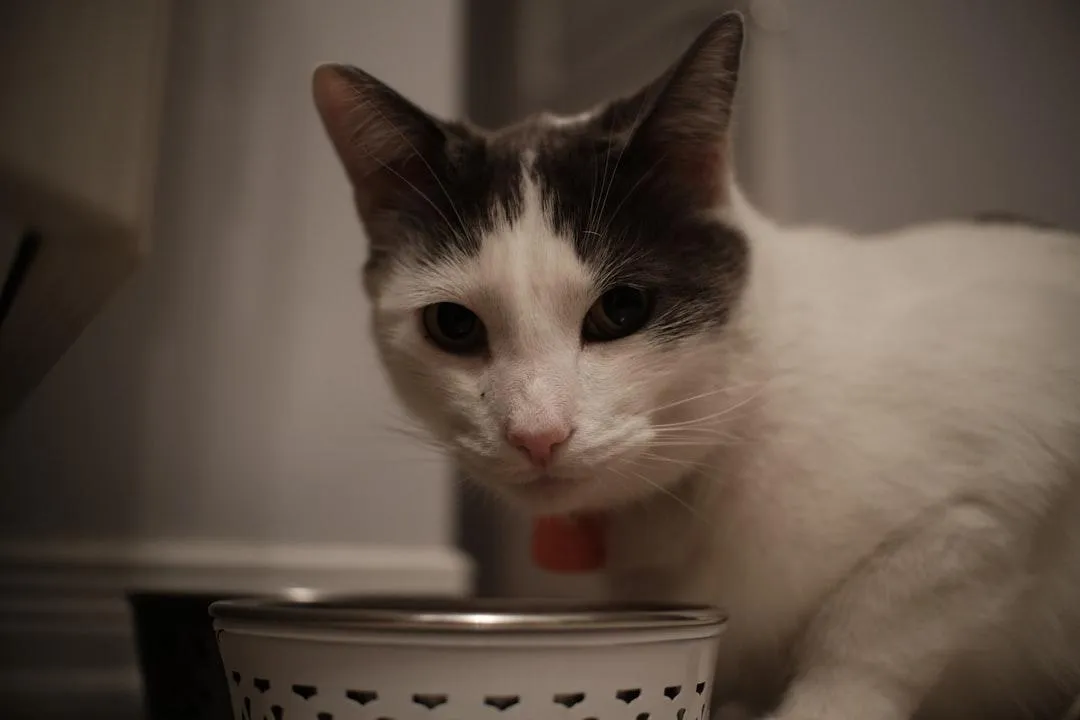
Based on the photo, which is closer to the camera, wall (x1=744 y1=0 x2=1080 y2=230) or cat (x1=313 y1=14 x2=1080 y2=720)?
cat (x1=313 y1=14 x2=1080 y2=720)

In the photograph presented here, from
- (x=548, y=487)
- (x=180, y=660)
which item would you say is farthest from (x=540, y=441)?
(x=180, y=660)

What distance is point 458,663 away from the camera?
24.2 inches

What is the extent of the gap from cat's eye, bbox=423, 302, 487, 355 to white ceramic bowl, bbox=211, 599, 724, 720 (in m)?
0.33

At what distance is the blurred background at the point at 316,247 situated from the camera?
134 centimetres

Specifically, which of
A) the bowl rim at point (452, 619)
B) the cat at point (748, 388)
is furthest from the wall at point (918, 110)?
the bowl rim at point (452, 619)

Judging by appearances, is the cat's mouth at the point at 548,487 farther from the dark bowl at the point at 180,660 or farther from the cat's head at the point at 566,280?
the dark bowl at the point at 180,660

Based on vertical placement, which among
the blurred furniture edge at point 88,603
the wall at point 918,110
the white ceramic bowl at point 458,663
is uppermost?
the wall at point 918,110

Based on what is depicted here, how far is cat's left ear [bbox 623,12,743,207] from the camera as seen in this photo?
0.85 m

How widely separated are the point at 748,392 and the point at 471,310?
323mm

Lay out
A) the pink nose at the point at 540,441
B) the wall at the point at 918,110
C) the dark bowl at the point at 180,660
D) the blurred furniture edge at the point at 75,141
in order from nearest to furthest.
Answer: the blurred furniture edge at the point at 75,141
the pink nose at the point at 540,441
the dark bowl at the point at 180,660
the wall at the point at 918,110

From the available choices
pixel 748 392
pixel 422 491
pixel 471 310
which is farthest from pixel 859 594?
pixel 422 491

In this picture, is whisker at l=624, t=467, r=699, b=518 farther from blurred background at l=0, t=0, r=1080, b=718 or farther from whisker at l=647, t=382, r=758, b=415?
blurred background at l=0, t=0, r=1080, b=718

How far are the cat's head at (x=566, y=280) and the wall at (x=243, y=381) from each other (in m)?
0.54

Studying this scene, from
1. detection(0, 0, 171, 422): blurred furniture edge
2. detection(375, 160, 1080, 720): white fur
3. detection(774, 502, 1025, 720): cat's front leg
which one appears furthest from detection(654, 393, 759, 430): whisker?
detection(0, 0, 171, 422): blurred furniture edge
